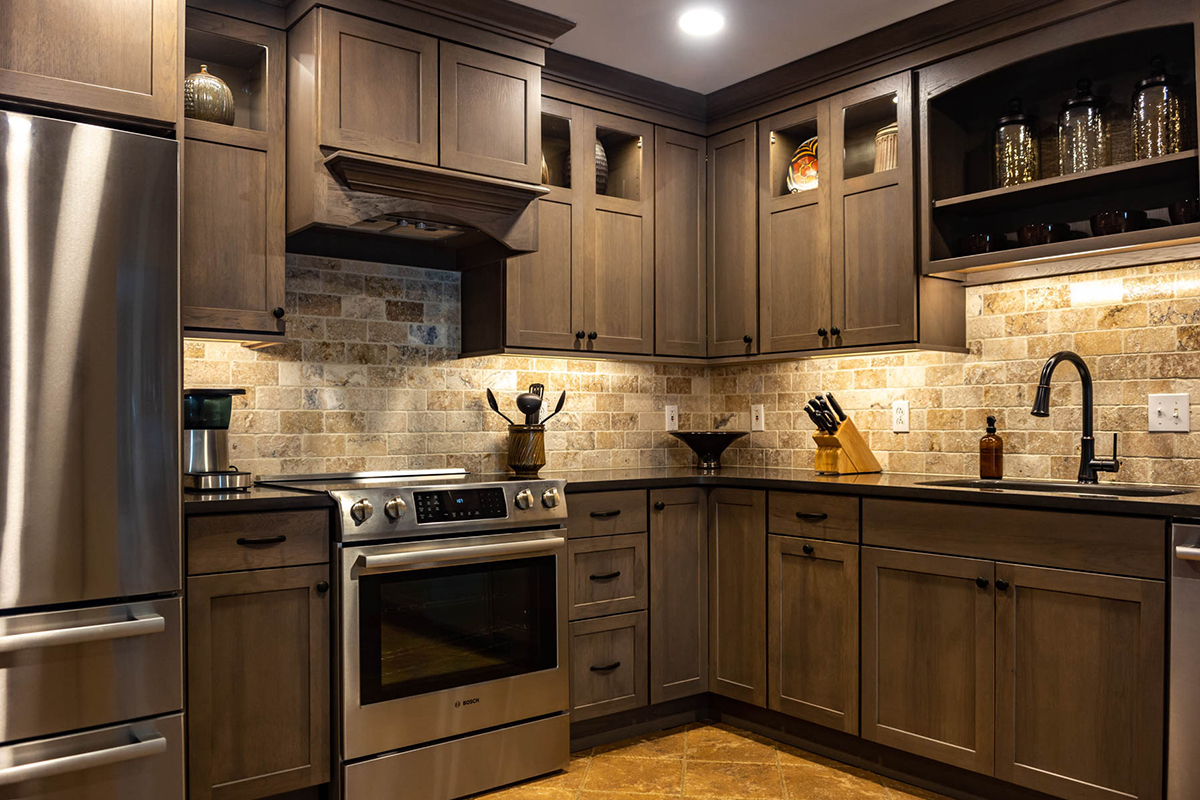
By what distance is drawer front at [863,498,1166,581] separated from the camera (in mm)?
2320

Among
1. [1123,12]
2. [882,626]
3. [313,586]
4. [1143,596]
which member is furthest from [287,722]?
[1123,12]

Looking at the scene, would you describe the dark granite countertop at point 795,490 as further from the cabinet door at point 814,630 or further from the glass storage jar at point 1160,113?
the glass storage jar at point 1160,113

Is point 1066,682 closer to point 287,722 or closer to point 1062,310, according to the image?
point 1062,310

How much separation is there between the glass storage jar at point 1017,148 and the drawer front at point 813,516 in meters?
1.26

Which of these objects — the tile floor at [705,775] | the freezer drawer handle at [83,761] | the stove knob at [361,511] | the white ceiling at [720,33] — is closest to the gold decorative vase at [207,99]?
the white ceiling at [720,33]

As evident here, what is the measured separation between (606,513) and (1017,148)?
75.4 inches

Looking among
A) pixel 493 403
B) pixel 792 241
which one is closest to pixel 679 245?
pixel 792 241

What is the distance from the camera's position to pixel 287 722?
2.50 metres

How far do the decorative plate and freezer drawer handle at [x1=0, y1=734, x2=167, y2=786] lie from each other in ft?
9.68

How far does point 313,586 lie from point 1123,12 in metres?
2.95

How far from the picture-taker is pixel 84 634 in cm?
205

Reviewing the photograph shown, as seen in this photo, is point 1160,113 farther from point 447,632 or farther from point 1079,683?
point 447,632

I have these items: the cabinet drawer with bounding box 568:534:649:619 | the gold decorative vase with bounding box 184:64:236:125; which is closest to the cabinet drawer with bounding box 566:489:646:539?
the cabinet drawer with bounding box 568:534:649:619

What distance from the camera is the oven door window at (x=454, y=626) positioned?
8.67 feet
